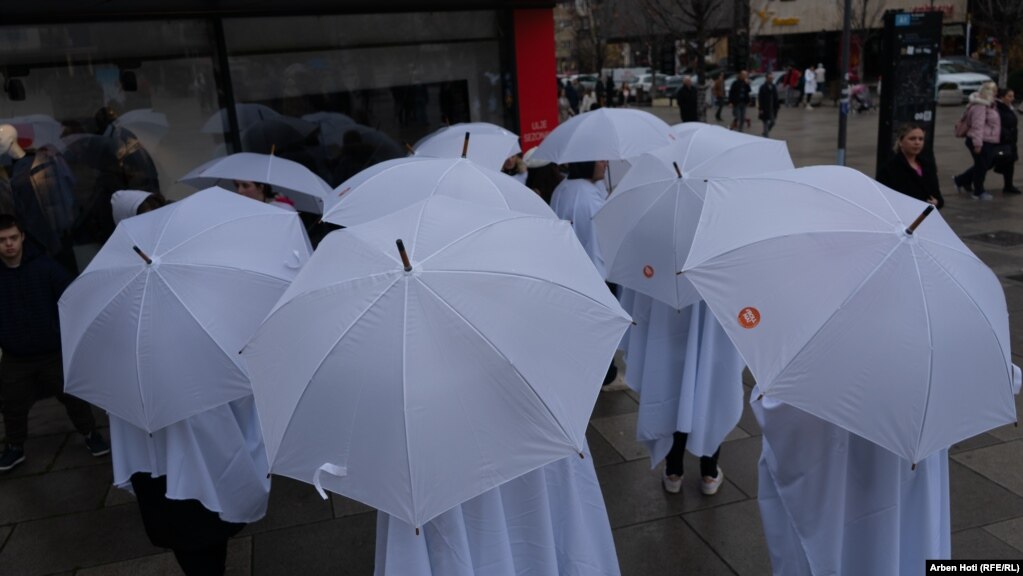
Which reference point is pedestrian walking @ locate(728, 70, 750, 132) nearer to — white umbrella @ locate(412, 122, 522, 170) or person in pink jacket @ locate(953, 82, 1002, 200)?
person in pink jacket @ locate(953, 82, 1002, 200)

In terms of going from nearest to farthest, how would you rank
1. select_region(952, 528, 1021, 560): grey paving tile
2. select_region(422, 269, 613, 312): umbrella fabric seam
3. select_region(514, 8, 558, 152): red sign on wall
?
select_region(422, 269, 613, 312): umbrella fabric seam < select_region(952, 528, 1021, 560): grey paving tile < select_region(514, 8, 558, 152): red sign on wall

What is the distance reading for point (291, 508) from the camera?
5.16 meters

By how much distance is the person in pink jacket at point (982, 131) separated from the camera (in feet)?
39.8

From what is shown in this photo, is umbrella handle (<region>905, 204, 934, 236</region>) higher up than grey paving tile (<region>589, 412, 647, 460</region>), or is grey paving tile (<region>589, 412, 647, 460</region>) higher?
umbrella handle (<region>905, 204, 934, 236</region>)

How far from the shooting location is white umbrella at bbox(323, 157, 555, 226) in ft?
13.7

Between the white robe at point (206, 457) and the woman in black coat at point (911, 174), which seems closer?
the white robe at point (206, 457)

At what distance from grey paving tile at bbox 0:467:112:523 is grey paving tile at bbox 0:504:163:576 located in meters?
0.13

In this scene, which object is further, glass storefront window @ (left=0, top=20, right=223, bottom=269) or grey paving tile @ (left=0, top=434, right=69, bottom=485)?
glass storefront window @ (left=0, top=20, right=223, bottom=269)

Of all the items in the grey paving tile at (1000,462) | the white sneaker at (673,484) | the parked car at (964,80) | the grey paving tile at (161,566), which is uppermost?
the parked car at (964,80)

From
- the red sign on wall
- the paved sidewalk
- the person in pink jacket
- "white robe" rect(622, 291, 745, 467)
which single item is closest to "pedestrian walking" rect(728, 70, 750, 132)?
the person in pink jacket

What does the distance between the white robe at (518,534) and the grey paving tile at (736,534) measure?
1.28 metres

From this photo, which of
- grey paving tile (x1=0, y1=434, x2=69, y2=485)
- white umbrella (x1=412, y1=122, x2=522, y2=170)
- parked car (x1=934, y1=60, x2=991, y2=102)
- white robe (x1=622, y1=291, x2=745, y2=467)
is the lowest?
grey paving tile (x1=0, y1=434, x2=69, y2=485)

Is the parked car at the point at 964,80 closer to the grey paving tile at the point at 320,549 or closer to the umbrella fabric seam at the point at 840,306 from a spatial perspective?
the grey paving tile at the point at 320,549

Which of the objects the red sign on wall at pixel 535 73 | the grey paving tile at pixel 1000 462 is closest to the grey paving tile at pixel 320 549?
the grey paving tile at pixel 1000 462
